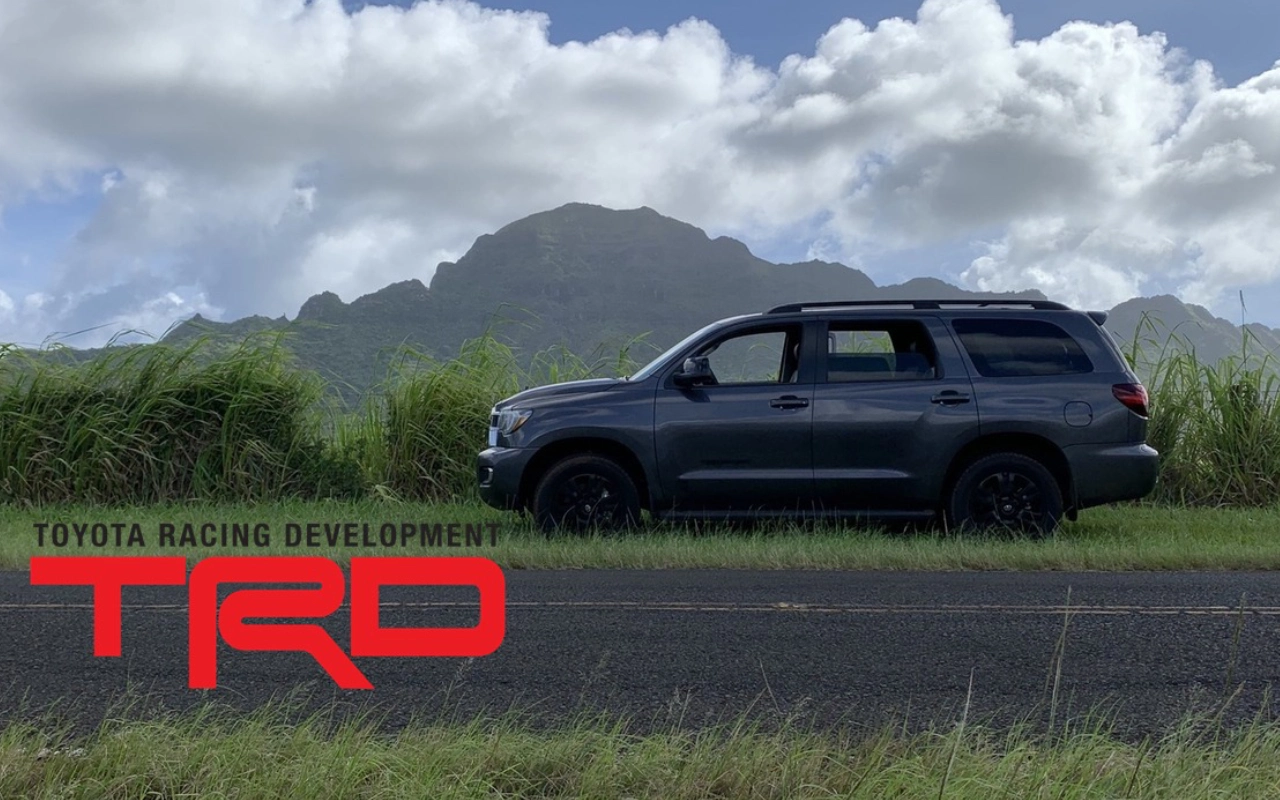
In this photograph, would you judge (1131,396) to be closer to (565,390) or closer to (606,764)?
(565,390)

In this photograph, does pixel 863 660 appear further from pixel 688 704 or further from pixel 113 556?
pixel 113 556

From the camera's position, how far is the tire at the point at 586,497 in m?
9.18

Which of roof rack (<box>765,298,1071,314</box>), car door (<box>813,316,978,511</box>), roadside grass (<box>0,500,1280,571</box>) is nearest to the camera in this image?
roadside grass (<box>0,500,1280,571</box>)

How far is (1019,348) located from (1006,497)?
1290 millimetres

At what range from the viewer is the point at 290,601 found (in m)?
6.77

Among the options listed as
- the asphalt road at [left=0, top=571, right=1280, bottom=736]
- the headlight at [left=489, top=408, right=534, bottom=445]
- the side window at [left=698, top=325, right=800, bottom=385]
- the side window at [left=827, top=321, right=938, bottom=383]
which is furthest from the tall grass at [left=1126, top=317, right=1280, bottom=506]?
the headlight at [left=489, top=408, right=534, bottom=445]

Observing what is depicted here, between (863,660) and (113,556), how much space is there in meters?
6.53

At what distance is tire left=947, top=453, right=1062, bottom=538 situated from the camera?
29.6 feet

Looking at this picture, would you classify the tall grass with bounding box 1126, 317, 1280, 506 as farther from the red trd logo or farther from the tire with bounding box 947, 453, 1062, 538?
the red trd logo

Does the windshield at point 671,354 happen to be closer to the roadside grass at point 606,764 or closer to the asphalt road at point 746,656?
the asphalt road at point 746,656

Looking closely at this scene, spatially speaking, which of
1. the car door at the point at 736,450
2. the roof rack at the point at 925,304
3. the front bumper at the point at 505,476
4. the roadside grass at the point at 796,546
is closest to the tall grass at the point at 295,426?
the roadside grass at the point at 796,546

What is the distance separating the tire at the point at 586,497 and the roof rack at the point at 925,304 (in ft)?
6.38

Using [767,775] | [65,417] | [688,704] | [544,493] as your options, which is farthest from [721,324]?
[65,417]

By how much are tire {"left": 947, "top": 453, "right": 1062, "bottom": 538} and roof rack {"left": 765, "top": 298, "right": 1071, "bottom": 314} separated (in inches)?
53.2
